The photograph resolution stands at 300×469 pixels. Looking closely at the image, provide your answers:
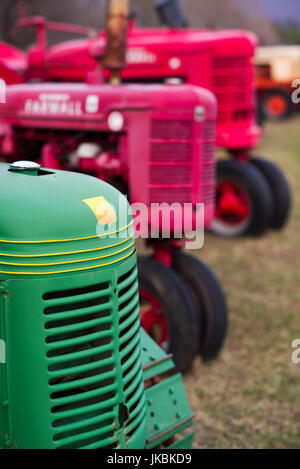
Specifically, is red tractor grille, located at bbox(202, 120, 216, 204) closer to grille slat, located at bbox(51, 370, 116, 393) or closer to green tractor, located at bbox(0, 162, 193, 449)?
green tractor, located at bbox(0, 162, 193, 449)

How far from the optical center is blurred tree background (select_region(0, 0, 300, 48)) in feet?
36.0

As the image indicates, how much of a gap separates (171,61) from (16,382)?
420 cm

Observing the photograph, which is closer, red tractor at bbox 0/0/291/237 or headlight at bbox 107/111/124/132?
Result: headlight at bbox 107/111/124/132

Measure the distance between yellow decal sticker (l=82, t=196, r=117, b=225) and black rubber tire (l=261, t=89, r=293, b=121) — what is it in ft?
42.2

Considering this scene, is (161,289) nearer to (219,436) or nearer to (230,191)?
(219,436)

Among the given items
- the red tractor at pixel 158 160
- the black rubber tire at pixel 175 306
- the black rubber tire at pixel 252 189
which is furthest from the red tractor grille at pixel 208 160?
the black rubber tire at pixel 252 189

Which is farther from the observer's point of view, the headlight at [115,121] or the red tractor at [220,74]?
the red tractor at [220,74]

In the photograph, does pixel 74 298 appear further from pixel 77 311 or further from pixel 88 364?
pixel 88 364

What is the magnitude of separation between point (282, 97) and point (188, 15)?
337cm

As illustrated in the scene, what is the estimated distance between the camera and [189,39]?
5207 mm

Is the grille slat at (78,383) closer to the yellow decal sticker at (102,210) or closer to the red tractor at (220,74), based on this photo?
the yellow decal sticker at (102,210)

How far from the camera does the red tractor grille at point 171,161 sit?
3057mm

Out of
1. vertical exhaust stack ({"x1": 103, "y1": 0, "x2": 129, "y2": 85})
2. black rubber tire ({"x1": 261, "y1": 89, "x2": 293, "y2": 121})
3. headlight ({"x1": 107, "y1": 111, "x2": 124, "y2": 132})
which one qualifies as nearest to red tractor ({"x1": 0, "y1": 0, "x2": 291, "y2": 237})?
vertical exhaust stack ({"x1": 103, "y1": 0, "x2": 129, "y2": 85})

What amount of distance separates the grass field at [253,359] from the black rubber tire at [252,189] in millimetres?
143
